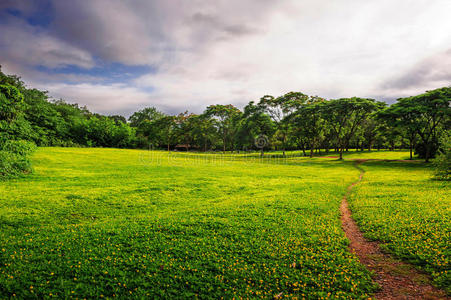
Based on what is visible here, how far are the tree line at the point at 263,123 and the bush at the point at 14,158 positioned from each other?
749 mm

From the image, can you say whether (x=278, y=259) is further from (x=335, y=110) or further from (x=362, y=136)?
(x=362, y=136)

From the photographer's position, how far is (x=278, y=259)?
6188mm

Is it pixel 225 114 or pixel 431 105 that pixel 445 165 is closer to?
pixel 431 105

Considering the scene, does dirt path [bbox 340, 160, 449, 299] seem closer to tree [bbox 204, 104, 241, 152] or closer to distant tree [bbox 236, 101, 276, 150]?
distant tree [bbox 236, 101, 276, 150]

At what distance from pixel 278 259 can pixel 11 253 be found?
28.5 ft

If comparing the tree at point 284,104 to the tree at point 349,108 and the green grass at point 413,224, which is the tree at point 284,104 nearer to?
the tree at point 349,108

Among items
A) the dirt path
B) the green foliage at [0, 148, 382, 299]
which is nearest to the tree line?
A: the green foliage at [0, 148, 382, 299]

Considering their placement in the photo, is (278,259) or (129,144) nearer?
(278,259)

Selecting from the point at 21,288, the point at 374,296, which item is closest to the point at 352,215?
the point at 374,296

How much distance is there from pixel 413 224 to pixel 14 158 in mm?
27796

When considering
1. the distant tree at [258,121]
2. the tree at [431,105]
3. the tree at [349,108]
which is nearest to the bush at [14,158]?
the distant tree at [258,121]

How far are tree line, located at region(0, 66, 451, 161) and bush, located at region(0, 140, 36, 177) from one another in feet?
2.46

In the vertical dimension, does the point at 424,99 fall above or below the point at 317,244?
above

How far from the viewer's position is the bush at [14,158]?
609 inches
